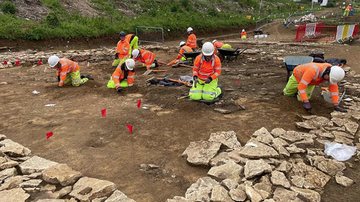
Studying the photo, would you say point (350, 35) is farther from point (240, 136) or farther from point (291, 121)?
point (240, 136)

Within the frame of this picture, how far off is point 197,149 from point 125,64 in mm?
4301

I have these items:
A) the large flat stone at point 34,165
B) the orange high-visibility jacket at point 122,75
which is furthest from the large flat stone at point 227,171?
the orange high-visibility jacket at point 122,75

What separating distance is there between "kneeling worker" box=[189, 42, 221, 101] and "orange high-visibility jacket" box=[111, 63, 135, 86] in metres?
2.24

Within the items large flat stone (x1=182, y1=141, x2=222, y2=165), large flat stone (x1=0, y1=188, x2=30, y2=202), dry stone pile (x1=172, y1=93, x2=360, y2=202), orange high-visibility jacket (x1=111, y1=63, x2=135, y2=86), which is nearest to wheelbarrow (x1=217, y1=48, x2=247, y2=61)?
Answer: orange high-visibility jacket (x1=111, y1=63, x2=135, y2=86)

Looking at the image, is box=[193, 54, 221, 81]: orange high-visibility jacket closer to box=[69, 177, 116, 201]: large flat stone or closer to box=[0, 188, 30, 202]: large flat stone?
box=[69, 177, 116, 201]: large flat stone

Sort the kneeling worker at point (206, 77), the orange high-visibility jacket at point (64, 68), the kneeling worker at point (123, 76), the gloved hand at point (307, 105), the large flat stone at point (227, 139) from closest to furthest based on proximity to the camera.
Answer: the large flat stone at point (227, 139) → the gloved hand at point (307, 105) → the kneeling worker at point (206, 77) → the kneeling worker at point (123, 76) → the orange high-visibility jacket at point (64, 68)

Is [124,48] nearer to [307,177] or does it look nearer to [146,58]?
[146,58]

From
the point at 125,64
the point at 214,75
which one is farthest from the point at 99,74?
the point at 214,75

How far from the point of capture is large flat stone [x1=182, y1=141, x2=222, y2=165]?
4.46 metres

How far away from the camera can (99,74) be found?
35.1 ft

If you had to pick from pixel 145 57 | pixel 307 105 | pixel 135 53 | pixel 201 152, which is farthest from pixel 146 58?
pixel 201 152

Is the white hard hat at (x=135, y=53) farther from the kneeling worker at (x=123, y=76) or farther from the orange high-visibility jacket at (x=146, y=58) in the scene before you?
the kneeling worker at (x=123, y=76)

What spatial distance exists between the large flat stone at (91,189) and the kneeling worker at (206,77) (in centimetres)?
351

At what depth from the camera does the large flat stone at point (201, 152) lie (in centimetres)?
446
